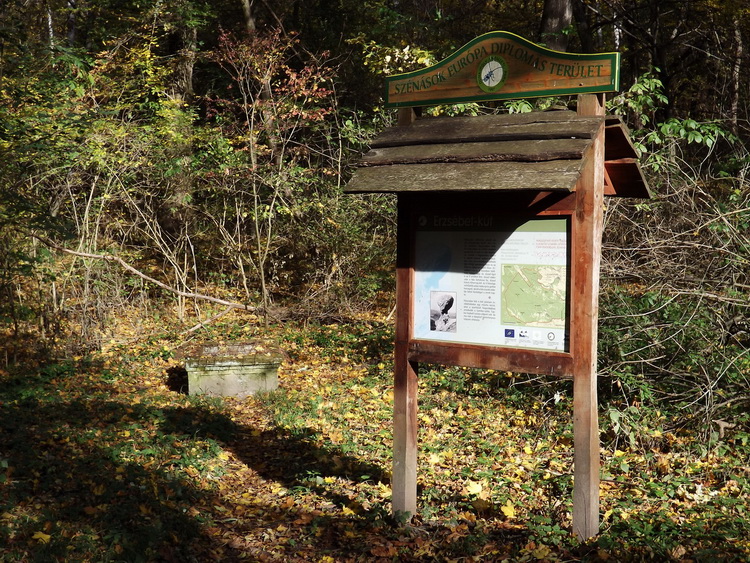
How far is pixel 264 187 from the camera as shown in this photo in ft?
38.6

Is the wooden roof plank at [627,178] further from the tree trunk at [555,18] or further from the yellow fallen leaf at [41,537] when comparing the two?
the tree trunk at [555,18]

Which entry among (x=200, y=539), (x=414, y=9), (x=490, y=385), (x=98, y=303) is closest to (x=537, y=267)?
(x=200, y=539)

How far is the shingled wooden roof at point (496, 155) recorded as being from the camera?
377 cm

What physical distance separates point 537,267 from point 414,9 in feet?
45.6

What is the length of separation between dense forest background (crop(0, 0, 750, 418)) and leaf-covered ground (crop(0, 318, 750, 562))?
0.92 m

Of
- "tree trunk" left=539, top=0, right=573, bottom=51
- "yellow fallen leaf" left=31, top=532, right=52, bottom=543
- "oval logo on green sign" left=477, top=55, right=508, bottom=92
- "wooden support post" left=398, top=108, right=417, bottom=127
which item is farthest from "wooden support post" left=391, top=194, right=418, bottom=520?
"tree trunk" left=539, top=0, right=573, bottom=51

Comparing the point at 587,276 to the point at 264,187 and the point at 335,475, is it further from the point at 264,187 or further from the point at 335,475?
the point at 264,187

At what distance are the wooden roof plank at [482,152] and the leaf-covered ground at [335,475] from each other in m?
2.33

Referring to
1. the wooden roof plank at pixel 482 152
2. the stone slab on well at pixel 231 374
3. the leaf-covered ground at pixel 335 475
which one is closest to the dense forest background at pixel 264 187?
the leaf-covered ground at pixel 335 475

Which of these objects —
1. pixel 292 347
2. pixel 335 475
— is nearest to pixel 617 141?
pixel 335 475

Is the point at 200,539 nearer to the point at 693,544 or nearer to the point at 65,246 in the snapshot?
the point at 693,544

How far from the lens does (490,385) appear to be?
786 centimetres

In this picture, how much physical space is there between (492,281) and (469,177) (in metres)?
0.73

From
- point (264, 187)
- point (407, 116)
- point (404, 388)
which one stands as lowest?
point (404, 388)
